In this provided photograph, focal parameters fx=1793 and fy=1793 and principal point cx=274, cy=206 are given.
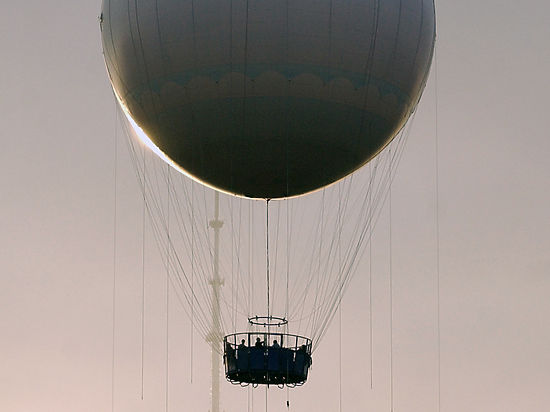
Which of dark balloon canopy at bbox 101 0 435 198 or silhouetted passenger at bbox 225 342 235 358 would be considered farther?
silhouetted passenger at bbox 225 342 235 358

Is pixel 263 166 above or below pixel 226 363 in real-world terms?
above

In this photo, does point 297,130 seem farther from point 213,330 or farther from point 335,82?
point 213,330

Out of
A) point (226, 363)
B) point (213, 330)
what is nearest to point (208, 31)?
point (226, 363)

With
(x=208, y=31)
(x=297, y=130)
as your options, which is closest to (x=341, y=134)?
(x=297, y=130)

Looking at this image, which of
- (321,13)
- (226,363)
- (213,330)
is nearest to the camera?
(321,13)

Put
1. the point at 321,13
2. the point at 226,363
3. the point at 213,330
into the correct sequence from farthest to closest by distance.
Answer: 1. the point at 213,330
2. the point at 226,363
3. the point at 321,13

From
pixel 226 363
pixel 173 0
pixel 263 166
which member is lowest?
pixel 226 363

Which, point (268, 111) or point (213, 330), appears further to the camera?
point (213, 330)
